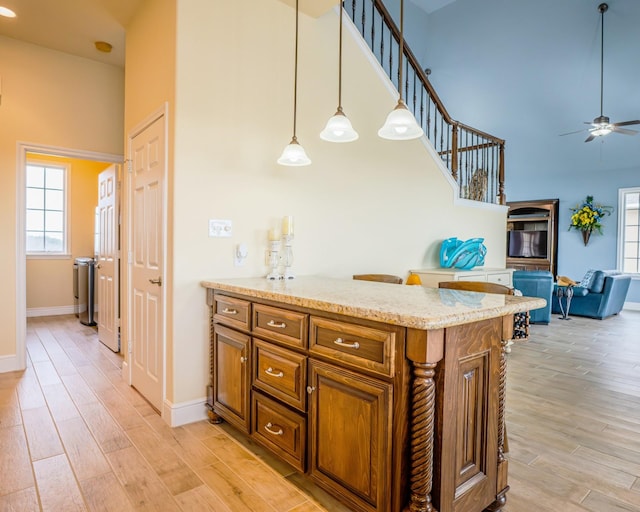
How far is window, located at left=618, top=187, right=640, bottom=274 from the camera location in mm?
8078

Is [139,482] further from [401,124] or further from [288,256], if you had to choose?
[401,124]

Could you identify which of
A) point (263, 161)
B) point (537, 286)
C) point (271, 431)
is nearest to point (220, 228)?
point (263, 161)

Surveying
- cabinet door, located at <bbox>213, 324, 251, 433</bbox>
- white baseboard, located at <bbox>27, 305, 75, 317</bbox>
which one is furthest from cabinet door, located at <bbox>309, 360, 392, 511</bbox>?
white baseboard, located at <bbox>27, 305, 75, 317</bbox>

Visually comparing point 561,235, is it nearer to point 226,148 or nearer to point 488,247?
point 488,247

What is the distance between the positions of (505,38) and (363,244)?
5387 millimetres

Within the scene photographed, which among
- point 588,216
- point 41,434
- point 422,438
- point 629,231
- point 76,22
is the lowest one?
point 41,434

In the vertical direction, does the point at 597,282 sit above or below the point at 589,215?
below

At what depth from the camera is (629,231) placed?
8156mm

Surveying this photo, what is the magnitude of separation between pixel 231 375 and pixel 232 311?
0.39 meters

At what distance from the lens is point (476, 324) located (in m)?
1.54

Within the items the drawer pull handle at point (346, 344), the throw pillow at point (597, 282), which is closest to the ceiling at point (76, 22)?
the drawer pull handle at point (346, 344)

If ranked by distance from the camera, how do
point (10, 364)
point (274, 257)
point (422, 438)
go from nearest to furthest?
point (422, 438)
point (274, 257)
point (10, 364)

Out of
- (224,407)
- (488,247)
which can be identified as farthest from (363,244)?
(488,247)

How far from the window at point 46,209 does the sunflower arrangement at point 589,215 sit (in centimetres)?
1014
